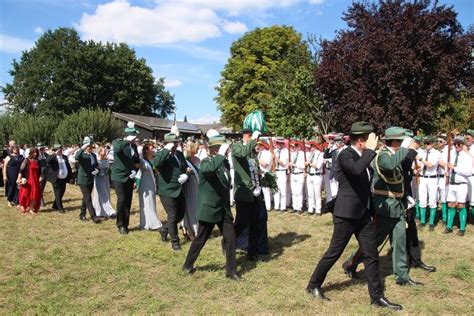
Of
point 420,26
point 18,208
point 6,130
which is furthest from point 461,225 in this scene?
point 6,130

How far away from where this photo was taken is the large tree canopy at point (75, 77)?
46375mm

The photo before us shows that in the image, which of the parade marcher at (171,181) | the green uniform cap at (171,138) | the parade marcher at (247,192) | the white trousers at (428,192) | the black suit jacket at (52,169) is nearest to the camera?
the parade marcher at (247,192)

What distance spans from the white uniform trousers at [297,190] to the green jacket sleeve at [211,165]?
19.6 feet

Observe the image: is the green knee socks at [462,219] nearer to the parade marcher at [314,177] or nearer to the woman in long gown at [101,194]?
the parade marcher at [314,177]

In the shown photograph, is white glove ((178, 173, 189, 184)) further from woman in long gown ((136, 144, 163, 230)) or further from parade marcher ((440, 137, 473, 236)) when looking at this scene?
parade marcher ((440, 137, 473, 236))

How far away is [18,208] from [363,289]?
443 inches

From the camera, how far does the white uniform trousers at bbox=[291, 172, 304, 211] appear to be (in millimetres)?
11805

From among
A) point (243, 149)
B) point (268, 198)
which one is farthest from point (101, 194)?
point (243, 149)

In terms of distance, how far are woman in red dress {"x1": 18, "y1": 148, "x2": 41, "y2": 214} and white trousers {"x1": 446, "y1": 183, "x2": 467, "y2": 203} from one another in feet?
35.0

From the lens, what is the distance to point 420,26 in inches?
668

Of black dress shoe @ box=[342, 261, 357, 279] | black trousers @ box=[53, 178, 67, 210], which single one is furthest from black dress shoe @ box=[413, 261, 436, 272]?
black trousers @ box=[53, 178, 67, 210]

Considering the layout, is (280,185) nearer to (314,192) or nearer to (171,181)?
(314,192)

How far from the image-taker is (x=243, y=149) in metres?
6.29

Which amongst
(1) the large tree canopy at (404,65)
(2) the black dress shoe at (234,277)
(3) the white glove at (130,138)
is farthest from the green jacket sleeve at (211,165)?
(1) the large tree canopy at (404,65)
